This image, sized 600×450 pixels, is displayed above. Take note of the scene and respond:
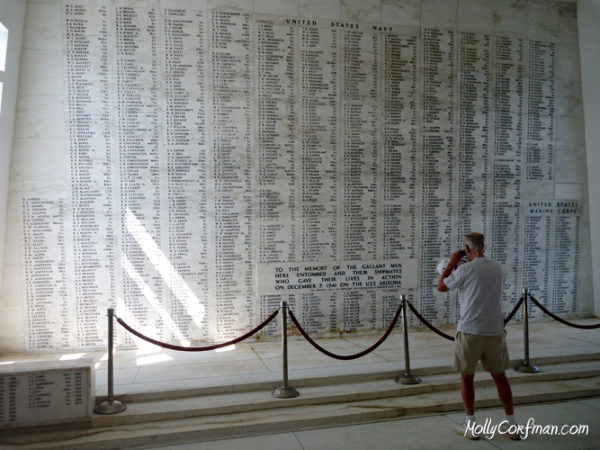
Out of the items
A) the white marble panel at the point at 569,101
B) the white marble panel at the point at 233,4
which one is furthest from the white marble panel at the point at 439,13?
the white marble panel at the point at 233,4

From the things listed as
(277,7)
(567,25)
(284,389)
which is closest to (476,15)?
(567,25)

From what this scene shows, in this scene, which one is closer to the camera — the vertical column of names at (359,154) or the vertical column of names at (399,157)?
the vertical column of names at (359,154)

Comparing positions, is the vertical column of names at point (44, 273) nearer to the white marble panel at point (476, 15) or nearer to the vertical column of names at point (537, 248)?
the white marble panel at point (476, 15)

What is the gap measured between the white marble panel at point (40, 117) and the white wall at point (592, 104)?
7737mm

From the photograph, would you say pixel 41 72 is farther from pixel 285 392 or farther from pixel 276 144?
pixel 285 392

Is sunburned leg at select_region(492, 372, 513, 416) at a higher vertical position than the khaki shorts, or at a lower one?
lower

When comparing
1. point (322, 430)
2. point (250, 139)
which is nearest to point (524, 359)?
point (322, 430)

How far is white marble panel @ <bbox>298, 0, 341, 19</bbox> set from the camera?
680 cm

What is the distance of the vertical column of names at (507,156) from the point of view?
7.52 metres

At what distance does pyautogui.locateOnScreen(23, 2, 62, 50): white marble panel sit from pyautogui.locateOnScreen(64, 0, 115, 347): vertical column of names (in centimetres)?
10

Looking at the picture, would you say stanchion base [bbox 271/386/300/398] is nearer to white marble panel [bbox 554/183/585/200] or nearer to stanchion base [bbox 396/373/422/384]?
stanchion base [bbox 396/373/422/384]

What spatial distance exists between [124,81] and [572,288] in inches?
291

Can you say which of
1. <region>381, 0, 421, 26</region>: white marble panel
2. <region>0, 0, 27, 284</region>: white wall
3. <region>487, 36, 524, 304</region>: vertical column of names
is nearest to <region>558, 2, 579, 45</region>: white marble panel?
<region>487, 36, 524, 304</region>: vertical column of names

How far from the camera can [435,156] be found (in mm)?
7348
